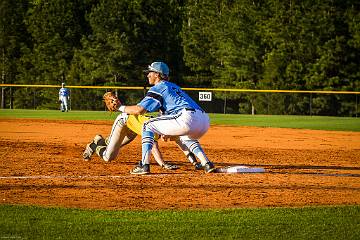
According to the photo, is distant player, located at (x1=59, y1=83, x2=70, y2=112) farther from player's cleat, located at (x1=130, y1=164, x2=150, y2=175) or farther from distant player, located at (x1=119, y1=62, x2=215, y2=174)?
distant player, located at (x1=119, y1=62, x2=215, y2=174)

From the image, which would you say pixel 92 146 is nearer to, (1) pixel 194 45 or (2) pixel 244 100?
(2) pixel 244 100

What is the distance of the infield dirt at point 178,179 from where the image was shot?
8328 mm

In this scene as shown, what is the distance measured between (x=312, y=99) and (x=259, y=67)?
7.90m

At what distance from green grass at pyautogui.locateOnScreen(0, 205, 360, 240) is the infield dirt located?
1.58ft

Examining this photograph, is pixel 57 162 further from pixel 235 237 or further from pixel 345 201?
pixel 235 237

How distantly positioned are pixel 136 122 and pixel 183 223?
380 cm

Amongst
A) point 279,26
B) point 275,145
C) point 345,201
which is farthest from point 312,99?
point 345,201

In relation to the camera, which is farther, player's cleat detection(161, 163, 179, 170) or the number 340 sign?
the number 340 sign

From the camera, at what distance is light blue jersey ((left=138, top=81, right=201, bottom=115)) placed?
9.88m

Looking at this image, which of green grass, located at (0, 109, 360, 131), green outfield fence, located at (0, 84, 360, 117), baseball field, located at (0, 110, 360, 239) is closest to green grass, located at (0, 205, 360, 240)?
baseball field, located at (0, 110, 360, 239)

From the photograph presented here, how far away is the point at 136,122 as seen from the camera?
418 inches

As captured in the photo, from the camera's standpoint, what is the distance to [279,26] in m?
41.9

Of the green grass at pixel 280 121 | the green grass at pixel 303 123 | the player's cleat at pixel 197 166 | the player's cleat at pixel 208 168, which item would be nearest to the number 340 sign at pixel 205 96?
the green grass at pixel 280 121

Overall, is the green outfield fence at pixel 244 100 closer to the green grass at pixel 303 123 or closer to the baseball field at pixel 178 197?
the green grass at pixel 303 123
